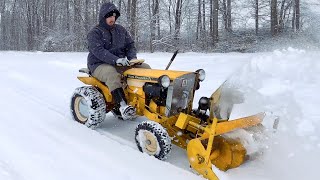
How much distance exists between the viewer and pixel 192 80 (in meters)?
5.09

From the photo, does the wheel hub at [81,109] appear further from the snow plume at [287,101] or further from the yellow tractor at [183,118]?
the snow plume at [287,101]

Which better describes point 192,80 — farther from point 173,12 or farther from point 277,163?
point 173,12

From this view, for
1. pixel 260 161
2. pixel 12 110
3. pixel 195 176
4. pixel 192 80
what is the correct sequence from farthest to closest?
pixel 12 110 < pixel 192 80 < pixel 260 161 < pixel 195 176

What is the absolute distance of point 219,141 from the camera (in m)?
4.58

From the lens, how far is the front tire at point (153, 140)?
466cm

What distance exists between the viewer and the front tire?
15.3 ft

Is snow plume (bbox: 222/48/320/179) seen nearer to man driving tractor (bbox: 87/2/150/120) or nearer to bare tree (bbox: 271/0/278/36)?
man driving tractor (bbox: 87/2/150/120)

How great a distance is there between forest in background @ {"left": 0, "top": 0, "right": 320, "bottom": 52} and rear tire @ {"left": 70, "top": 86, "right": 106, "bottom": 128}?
1792cm

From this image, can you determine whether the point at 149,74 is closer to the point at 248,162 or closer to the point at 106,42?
the point at 106,42

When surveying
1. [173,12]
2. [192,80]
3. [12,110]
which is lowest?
[12,110]

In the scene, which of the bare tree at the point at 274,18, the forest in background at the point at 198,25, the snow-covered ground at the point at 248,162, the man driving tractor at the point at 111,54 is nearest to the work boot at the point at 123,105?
the man driving tractor at the point at 111,54

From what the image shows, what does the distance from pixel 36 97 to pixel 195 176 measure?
483 centimetres

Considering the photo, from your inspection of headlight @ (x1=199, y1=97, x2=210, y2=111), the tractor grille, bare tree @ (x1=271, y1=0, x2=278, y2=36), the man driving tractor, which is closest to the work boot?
the man driving tractor

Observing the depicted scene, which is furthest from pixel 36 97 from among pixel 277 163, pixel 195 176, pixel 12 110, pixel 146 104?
pixel 277 163
